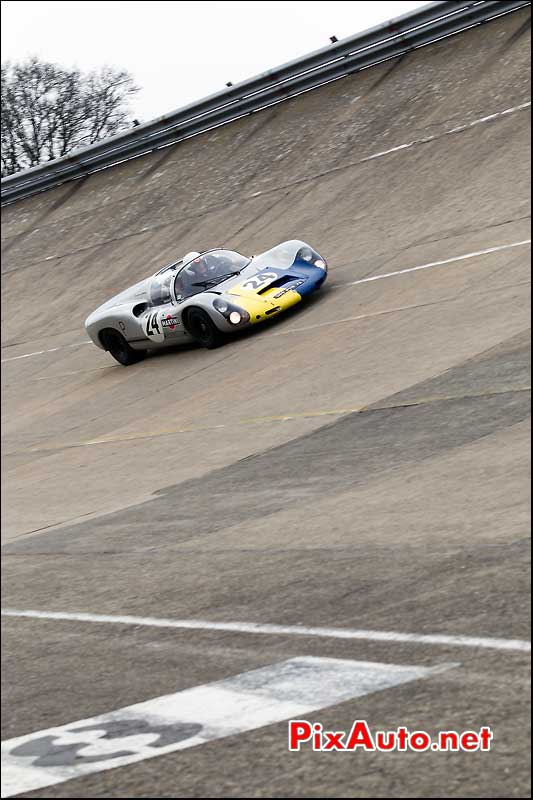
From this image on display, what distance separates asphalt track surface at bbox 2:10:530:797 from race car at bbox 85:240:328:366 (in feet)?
1.45

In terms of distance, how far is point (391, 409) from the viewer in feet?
34.4

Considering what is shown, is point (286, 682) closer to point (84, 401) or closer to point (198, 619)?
point (198, 619)

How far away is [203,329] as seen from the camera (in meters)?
17.4

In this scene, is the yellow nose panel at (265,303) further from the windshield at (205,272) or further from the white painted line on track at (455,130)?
the white painted line on track at (455,130)

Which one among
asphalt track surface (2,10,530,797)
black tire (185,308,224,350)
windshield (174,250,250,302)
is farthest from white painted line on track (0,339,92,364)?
black tire (185,308,224,350)

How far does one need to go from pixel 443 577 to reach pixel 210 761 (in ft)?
6.10

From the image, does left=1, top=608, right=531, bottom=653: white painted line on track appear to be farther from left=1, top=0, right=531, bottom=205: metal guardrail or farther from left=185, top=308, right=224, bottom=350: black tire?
left=1, top=0, right=531, bottom=205: metal guardrail

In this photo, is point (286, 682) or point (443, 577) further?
point (443, 577)

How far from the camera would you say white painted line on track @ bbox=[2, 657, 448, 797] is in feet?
15.0

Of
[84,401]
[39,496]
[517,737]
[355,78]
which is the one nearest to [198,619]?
[517,737]

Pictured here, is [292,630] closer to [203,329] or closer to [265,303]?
[265,303]

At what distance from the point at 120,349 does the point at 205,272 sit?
2.51 m

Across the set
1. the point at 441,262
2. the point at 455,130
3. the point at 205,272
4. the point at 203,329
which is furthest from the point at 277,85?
the point at 441,262

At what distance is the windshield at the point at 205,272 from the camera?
58.2 ft
